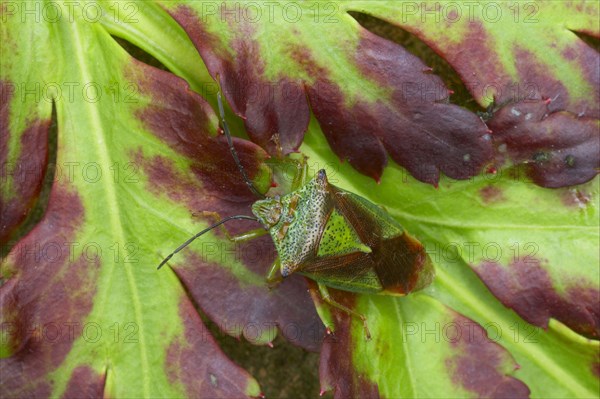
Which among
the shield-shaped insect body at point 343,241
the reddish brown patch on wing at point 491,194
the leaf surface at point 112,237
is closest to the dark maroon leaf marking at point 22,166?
the leaf surface at point 112,237

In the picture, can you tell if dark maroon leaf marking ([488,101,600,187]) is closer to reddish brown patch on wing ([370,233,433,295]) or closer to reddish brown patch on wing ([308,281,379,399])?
reddish brown patch on wing ([370,233,433,295])

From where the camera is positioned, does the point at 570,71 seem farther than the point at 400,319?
No

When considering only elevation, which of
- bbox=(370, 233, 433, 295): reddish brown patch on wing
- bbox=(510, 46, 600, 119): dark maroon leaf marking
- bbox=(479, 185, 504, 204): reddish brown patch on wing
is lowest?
bbox=(370, 233, 433, 295): reddish brown patch on wing

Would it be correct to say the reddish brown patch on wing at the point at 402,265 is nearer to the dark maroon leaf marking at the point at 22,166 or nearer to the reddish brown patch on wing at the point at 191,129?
the reddish brown patch on wing at the point at 191,129

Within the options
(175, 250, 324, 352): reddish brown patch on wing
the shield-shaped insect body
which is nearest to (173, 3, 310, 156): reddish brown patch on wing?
the shield-shaped insect body

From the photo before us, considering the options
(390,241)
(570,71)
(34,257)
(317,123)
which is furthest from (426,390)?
(34,257)

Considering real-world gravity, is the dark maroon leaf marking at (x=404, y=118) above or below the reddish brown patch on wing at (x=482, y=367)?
above

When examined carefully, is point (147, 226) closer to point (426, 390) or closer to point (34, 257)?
point (34, 257)
